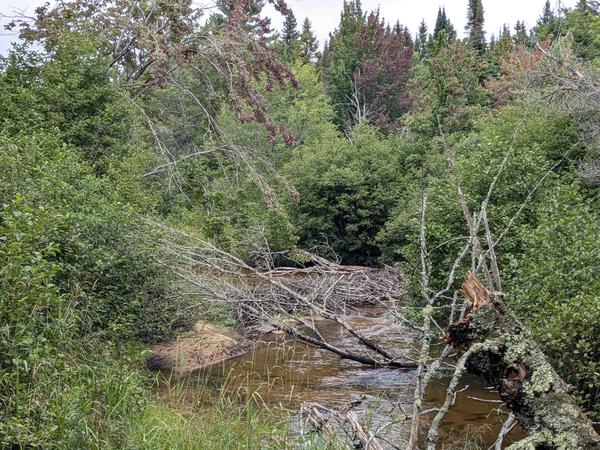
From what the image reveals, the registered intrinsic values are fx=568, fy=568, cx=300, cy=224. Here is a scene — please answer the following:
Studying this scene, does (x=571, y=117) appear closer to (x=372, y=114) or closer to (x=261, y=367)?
(x=261, y=367)

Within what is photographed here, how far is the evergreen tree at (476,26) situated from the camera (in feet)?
121

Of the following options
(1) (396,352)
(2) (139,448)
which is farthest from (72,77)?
(2) (139,448)

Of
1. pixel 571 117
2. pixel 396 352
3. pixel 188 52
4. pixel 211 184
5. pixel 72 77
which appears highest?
pixel 188 52

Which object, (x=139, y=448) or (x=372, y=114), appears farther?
(x=372, y=114)

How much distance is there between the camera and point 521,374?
2.67m

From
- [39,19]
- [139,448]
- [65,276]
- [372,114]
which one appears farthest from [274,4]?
[372,114]

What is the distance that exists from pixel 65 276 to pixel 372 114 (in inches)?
1279

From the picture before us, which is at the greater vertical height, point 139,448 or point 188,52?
point 188,52

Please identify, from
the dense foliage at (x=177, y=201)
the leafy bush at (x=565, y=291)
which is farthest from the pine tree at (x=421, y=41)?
the leafy bush at (x=565, y=291)

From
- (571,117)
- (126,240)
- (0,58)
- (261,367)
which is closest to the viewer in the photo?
(126,240)

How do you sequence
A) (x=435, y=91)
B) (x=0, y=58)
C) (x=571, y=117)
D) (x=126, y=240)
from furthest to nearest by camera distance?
(x=435, y=91) < (x=571, y=117) < (x=0, y=58) < (x=126, y=240)

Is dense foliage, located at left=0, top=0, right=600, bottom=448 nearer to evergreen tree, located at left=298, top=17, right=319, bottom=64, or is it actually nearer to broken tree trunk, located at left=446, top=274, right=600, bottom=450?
broken tree trunk, located at left=446, top=274, right=600, bottom=450

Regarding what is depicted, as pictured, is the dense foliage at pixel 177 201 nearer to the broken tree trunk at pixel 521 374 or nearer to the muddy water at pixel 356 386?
the broken tree trunk at pixel 521 374

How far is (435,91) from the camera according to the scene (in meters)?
24.1
